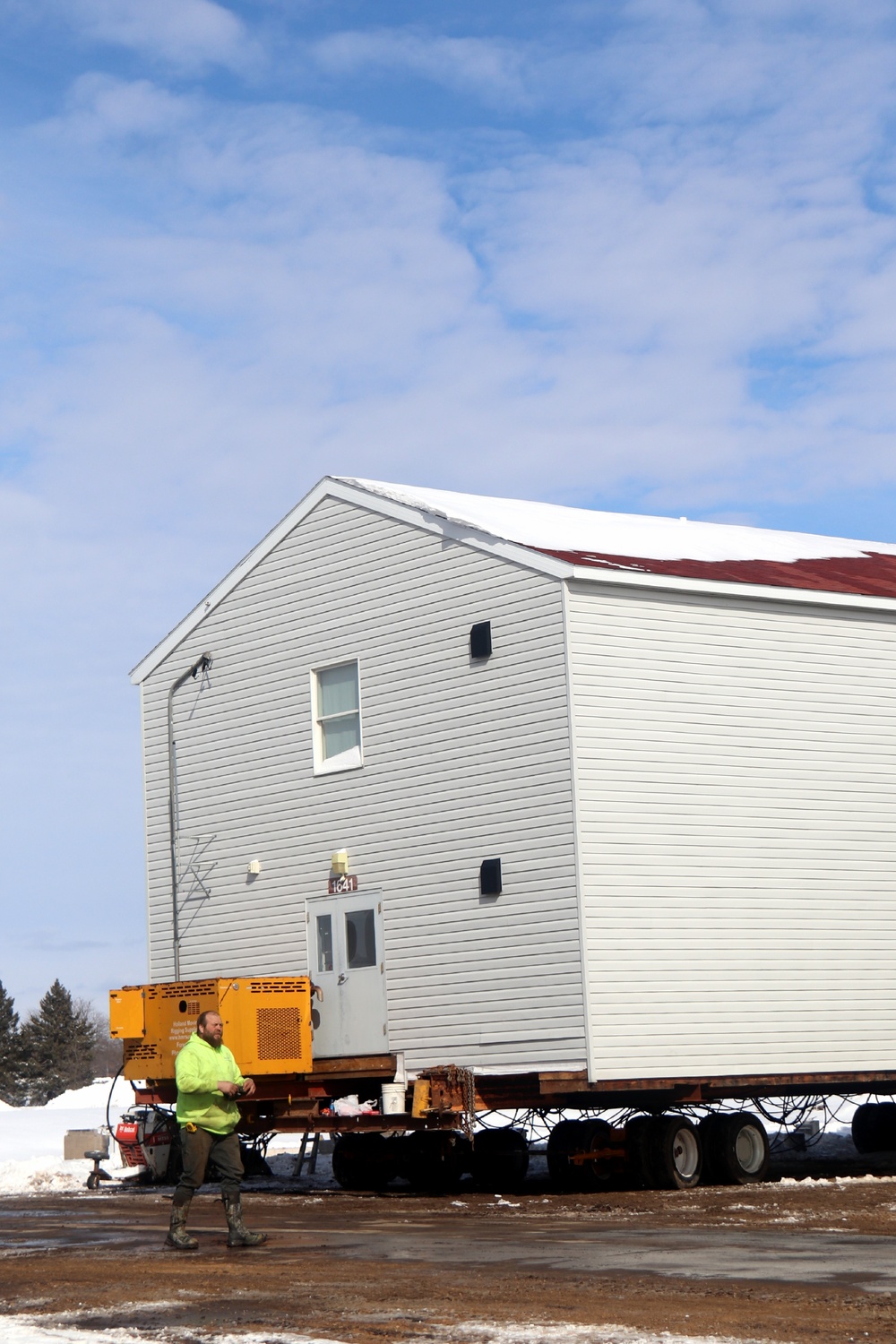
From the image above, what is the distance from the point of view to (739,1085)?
774 inches

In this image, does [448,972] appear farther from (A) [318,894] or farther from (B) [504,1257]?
(B) [504,1257]

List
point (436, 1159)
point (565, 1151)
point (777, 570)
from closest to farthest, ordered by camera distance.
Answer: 1. point (565, 1151)
2. point (436, 1159)
3. point (777, 570)

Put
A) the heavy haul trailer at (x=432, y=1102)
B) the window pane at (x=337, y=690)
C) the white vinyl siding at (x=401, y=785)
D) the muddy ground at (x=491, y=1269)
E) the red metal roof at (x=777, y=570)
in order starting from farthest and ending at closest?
the window pane at (x=337, y=690)
the red metal roof at (x=777, y=570)
the white vinyl siding at (x=401, y=785)
the heavy haul trailer at (x=432, y=1102)
the muddy ground at (x=491, y=1269)

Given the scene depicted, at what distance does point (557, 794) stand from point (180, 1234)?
7383mm

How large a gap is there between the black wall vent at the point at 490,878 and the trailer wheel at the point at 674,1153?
121 inches

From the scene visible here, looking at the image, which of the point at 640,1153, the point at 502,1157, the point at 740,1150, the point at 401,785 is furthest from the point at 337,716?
the point at 740,1150

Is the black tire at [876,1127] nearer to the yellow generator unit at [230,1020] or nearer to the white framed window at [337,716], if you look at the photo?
the yellow generator unit at [230,1020]

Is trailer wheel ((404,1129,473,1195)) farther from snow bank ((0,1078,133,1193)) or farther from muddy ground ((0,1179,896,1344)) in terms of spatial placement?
snow bank ((0,1078,133,1193))

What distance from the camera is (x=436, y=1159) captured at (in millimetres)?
21656

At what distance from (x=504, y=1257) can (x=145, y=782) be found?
14388mm

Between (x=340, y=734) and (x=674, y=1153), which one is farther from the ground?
(x=340, y=734)

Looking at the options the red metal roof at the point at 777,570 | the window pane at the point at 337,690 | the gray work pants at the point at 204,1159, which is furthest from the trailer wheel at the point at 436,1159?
the gray work pants at the point at 204,1159

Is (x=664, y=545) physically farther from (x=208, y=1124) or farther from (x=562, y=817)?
(x=208, y=1124)

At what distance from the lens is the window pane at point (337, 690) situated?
897 inches
